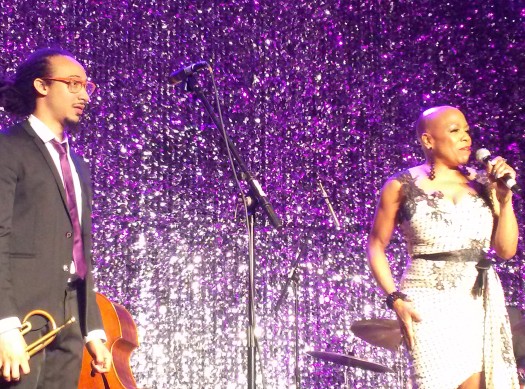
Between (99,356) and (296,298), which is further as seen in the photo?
(296,298)

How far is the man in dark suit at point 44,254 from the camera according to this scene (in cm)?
204

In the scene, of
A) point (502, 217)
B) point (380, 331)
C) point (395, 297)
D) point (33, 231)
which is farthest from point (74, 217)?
point (380, 331)

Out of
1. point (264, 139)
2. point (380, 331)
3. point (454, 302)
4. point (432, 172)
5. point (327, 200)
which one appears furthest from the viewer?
point (264, 139)

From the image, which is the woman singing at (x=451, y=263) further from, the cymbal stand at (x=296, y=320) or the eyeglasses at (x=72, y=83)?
the eyeglasses at (x=72, y=83)

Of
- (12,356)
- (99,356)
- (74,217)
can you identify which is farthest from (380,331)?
(12,356)

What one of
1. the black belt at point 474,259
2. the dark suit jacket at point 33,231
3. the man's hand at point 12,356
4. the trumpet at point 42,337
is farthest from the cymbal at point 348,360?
the man's hand at point 12,356

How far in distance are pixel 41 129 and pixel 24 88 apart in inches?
10.0

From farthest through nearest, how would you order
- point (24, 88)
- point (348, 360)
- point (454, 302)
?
1. point (348, 360)
2. point (454, 302)
3. point (24, 88)

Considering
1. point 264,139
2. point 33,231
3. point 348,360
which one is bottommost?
point 348,360

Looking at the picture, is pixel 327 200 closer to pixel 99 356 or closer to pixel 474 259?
pixel 474 259

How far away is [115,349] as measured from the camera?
309 cm

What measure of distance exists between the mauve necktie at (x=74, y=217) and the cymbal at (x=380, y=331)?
160cm

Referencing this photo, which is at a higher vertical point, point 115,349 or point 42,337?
point 42,337

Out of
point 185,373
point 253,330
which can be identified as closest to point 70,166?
point 253,330
